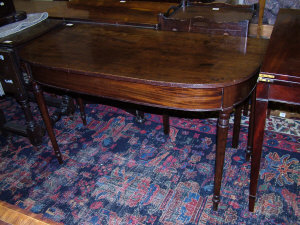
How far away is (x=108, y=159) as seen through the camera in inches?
89.7

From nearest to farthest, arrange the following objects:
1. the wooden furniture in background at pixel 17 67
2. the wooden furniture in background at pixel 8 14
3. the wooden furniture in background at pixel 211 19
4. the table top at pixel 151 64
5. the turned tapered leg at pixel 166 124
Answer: the table top at pixel 151 64 < the wooden furniture in background at pixel 211 19 < the wooden furniture in background at pixel 17 67 < the wooden furniture in background at pixel 8 14 < the turned tapered leg at pixel 166 124

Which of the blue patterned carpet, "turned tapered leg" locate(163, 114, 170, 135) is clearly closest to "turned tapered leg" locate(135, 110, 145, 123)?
the blue patterned carpet

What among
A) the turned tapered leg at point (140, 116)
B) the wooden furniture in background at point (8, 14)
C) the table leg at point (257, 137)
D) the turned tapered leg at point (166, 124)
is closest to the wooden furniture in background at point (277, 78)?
the table leg at point (257, 137)

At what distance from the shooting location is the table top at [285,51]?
1276mm

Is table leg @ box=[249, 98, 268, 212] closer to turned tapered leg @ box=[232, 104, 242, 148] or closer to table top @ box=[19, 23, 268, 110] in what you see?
table top @ box=[19, 23, 268, 110]

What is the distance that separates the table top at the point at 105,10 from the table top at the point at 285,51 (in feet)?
2.77

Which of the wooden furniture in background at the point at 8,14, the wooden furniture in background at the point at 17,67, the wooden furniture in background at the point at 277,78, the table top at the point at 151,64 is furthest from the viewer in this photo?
the wooden furniture in background at the point at 8,14

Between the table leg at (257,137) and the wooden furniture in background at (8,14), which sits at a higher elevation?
the wooden furniture in background at (8,14)

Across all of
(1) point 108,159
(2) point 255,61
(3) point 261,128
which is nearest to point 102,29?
(1) point 108,159

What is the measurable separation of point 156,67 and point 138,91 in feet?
0.49

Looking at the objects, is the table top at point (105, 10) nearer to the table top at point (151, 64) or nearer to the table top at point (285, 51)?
the table top at point (151, 64)

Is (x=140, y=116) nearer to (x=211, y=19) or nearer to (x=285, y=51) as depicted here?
(x=211, y=19)

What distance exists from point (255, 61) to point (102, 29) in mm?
1079

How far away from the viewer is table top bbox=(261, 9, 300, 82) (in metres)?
1.28
